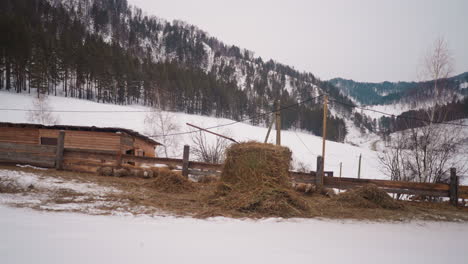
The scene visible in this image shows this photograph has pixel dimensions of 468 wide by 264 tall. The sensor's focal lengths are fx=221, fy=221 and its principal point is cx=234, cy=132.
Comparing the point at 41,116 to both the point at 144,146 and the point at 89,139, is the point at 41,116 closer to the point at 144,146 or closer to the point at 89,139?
the point at 144,146

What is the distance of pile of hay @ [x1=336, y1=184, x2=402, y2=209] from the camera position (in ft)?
18.6

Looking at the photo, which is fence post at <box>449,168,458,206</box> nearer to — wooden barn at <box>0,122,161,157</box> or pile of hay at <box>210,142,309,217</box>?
pile of hay at <box>210,142,309,217</box>

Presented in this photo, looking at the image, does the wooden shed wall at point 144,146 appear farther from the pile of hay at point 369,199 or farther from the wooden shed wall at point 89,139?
the pile of hay at point 369,199

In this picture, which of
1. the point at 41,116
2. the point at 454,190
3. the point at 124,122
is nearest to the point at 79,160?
the point at 454,190

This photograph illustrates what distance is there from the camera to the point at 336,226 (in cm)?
380

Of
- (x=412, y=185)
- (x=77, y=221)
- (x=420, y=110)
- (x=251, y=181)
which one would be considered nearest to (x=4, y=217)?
(x=77, y=221)

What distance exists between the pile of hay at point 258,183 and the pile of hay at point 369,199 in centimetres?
191

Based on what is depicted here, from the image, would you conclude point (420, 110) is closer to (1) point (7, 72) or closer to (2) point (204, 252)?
(2) point (204, 252)

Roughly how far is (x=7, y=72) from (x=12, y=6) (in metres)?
51.8

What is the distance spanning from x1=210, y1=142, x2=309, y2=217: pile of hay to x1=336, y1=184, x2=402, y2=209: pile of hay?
1.91m

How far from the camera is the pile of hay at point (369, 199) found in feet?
18.6

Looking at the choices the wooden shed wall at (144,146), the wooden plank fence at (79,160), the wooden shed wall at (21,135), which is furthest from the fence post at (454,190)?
the wooden shed wall at (21,135)

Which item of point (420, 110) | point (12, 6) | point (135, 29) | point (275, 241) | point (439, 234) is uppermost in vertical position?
point (135, 29)

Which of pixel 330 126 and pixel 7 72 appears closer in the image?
pixel 7 72
